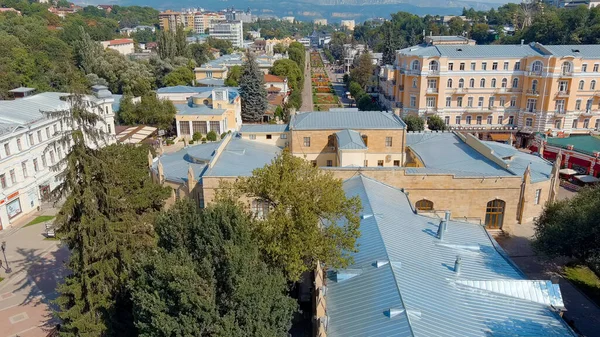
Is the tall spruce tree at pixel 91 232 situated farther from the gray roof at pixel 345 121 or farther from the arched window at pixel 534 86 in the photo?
the arched window at pixel 534 86


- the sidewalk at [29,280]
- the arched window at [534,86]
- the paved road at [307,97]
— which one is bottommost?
the sidewalk at [29,280]

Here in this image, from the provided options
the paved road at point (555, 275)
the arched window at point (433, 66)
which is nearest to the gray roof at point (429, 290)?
the paved road at point (555, 275)

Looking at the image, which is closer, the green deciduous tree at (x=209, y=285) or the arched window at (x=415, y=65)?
the green deciduous tree at (x=209, y=285)

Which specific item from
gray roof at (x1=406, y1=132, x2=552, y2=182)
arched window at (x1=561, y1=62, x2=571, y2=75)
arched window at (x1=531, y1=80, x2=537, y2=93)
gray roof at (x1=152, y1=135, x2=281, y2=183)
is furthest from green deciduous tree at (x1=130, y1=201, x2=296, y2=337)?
arched window at (x1=561, y1=62, x2=571, y2=75)

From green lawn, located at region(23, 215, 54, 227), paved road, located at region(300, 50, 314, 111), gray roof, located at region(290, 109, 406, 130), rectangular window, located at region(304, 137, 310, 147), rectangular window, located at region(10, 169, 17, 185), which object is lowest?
green lawn, located at region(23, 215, 54, 227)

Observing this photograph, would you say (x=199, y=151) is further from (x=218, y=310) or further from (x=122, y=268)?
(x=218, y=310)

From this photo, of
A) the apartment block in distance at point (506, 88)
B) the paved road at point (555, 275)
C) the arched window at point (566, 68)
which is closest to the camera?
the paved road at point (555, 275)

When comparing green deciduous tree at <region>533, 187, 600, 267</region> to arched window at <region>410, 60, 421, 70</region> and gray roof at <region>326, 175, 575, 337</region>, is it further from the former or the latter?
arched window at <region>410, 60, 421, 70</region>

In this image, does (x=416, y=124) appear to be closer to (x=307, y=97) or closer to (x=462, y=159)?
(x=462, y=159)
